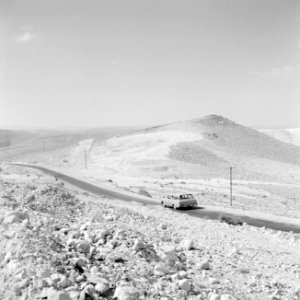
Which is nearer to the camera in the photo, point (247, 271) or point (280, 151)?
point (247, 271)

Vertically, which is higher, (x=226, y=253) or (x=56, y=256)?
(x=56, y=256)

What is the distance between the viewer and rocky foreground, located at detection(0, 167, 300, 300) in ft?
32.0

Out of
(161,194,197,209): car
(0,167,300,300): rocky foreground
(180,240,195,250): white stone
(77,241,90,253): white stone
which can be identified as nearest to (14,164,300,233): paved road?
(161,194,197,209): car

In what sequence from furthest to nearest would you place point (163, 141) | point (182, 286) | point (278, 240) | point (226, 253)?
1. point (163, 141)
2. point (278, 240)
3. point (226, 253)
4. point (182, 286)

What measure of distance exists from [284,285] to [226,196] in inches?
1515

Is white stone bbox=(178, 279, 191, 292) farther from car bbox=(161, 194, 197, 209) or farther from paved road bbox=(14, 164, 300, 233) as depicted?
car bbox=(161, 194, 197, 209)

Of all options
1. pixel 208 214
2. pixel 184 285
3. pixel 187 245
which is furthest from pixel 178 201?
pixel 184 285

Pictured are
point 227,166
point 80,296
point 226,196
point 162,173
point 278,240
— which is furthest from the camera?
point 227,166

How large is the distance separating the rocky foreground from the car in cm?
1412

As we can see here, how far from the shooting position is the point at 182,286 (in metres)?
11.3

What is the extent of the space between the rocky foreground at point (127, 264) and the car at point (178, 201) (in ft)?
46.3

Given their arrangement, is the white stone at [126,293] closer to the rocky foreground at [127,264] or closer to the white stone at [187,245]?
the rocky foreground at [127,264]

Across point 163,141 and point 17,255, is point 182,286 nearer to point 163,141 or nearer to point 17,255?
point 17,255

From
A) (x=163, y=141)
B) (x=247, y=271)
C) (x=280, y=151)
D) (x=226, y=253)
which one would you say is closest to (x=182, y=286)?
(x=247, y=271)
